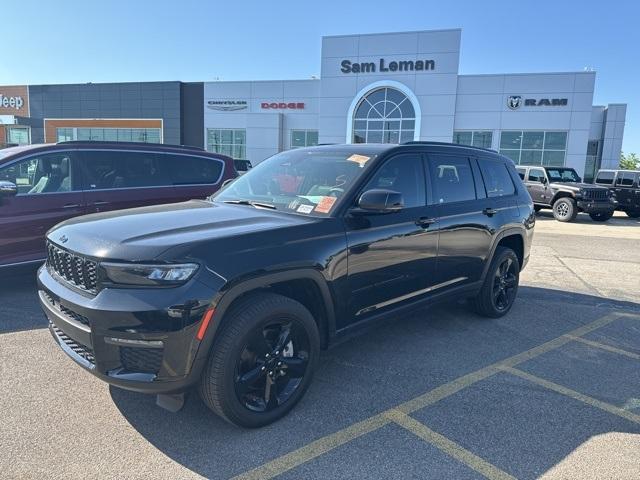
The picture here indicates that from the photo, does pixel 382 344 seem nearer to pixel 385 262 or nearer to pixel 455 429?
pixel 385 262

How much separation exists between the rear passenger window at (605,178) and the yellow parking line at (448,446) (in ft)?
58.0

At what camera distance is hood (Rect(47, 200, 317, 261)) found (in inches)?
106

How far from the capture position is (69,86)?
125 ft

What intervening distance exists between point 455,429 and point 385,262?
1.28m

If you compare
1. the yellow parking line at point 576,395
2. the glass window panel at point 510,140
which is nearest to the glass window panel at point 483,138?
the glass window panel at point 510,140

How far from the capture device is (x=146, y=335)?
2529 mm

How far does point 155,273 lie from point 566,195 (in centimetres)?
1680

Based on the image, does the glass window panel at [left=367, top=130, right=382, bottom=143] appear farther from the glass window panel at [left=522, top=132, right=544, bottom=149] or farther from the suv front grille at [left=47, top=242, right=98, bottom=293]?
the suv front grille at [left=47, top=242, right=98, bottom=293]

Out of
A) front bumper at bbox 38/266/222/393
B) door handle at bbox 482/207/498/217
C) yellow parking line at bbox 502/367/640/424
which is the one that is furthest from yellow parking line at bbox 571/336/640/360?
front bumper at bbox 38/266/222/393

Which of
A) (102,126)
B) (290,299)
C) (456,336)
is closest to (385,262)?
(290,299)

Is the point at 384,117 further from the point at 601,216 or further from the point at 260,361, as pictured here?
the point at 260,361

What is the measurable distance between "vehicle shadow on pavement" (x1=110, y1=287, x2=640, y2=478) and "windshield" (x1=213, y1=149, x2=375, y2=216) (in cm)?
112

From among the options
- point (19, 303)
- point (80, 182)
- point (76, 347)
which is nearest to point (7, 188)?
point (80, 182)

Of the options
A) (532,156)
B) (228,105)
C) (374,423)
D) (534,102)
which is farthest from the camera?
(228,105)
